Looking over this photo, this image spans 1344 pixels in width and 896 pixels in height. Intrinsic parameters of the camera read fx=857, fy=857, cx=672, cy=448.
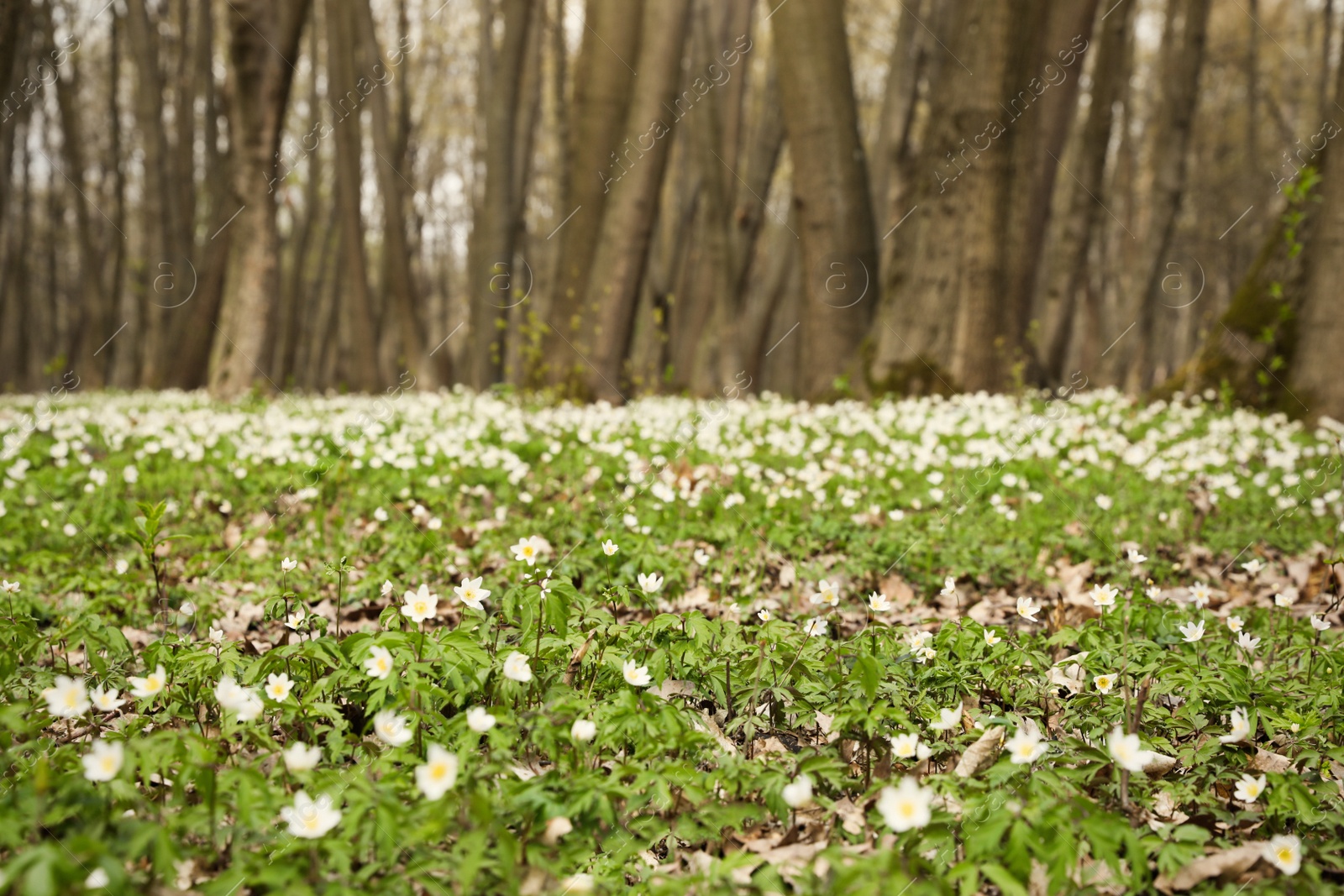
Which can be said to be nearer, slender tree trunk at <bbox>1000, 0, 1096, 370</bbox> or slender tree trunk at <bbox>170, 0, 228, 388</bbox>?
slender tree trunk at <bbox>1000, 0, 1096, 370</bbox>

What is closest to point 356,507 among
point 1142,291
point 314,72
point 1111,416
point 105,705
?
point 105,705

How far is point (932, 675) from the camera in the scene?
7.63 feet

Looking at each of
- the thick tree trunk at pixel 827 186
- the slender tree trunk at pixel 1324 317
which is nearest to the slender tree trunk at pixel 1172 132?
the slender tree trunk at pixel 1324 317

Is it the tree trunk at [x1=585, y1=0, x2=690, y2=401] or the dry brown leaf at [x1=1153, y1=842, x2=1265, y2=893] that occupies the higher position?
the tree trunk at [x1=585, y1=0, x2=690, y2=401]

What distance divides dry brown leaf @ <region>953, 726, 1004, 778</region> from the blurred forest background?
18.7 ft

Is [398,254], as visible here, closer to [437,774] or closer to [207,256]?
[207,256]

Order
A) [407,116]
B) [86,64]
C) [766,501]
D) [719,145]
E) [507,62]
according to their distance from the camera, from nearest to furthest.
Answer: [766,501] → [507,62] → [719,145] → [407,116] → [86,64]

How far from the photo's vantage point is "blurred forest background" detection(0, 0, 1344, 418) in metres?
7.61

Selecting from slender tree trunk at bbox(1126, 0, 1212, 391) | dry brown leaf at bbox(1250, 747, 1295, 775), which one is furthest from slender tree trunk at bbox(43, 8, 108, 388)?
dry brown leaf at bbox(1250, 747, 1295, 775)

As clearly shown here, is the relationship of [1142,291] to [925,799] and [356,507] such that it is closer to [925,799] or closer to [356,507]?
[356,507]

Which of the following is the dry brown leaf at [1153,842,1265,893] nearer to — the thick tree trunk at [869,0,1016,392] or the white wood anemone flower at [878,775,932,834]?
the white wood anemone flower at [878,775,932,834]

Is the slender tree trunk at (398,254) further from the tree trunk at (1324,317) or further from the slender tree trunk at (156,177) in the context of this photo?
the tree trunk at (1324,317)

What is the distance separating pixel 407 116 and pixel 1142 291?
12518 millimetres

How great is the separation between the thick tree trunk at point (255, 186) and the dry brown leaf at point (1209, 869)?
993 cm
